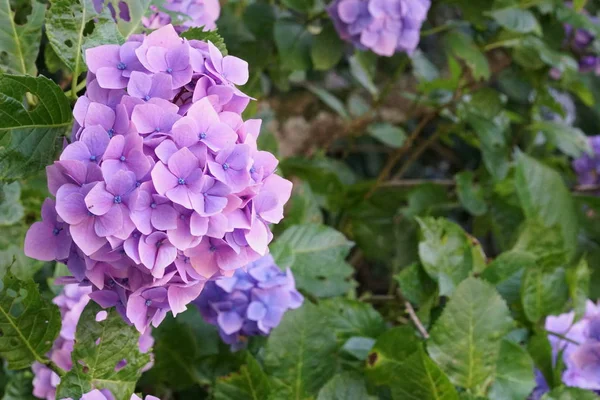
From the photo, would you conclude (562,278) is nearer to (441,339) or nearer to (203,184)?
(441,339)

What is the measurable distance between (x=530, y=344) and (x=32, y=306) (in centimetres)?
70

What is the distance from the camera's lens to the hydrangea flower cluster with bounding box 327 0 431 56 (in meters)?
1.16

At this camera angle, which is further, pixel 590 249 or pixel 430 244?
pixel 590 249

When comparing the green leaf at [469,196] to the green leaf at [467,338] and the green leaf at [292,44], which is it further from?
the green leaf at [467,338]

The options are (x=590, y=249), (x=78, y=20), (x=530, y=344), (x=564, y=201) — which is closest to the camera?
(x=78, y=20)

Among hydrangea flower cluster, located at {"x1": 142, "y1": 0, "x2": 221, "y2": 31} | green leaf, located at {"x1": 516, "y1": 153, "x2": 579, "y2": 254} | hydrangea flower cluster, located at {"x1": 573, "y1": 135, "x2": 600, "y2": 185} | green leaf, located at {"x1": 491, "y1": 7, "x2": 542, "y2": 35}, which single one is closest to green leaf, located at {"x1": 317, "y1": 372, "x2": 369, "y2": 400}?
hydrangea flower cluster, located at {"x1": 142, "y1": 0, "x2": 221, "y2": 31}

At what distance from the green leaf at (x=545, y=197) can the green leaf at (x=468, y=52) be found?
0.21 meters

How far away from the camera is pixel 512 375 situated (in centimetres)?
93

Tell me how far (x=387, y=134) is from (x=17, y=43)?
1087 millimetres

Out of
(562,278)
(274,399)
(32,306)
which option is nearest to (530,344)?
(562,278)

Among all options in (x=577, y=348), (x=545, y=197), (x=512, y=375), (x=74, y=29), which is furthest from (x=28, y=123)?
(x=545, y=197)

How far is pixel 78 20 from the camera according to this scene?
683 mm

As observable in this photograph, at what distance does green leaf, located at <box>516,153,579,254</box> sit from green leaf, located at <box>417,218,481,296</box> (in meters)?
0.43

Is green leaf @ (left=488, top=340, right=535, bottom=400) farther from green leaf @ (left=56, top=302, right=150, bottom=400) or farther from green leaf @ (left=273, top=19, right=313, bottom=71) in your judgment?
green leaf @ (left=273, top=19, right=313, bottom=71)
